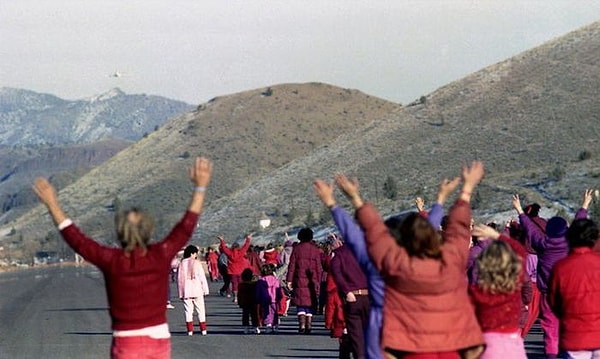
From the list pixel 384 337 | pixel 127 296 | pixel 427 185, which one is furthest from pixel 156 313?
pixel 427 185

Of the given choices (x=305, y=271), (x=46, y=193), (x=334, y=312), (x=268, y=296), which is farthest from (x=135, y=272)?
(x=268, y=296)

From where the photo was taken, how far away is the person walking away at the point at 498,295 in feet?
32.2

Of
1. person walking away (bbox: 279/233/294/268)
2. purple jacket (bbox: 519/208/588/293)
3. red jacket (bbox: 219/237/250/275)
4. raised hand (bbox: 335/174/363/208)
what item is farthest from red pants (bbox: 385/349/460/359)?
red jacket (bbox: 219/237/250/275)

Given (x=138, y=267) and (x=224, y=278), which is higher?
(x=138, y=267)

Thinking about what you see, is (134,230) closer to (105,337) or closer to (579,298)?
(579,298)

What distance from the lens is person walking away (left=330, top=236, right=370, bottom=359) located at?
1543 centimetres

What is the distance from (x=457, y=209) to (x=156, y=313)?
1922mm

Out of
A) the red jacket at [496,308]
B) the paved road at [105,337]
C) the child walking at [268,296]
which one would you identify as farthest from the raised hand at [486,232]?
the child walking at [268,296]

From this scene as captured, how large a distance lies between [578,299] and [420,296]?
2334 mm

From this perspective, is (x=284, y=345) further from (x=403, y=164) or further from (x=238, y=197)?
(x=238, y=197)

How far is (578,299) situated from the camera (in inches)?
448

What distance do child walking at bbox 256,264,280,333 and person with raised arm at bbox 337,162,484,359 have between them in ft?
56.2

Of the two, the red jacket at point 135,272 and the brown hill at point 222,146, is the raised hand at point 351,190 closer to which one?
the red jacket at point 135,272

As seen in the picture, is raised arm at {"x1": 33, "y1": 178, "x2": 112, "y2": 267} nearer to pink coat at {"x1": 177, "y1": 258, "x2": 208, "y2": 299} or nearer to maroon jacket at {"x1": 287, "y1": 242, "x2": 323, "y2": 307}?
maroon jacket at {"x1": 287, "y1": 242, "x2": 323, "y2": 307}
